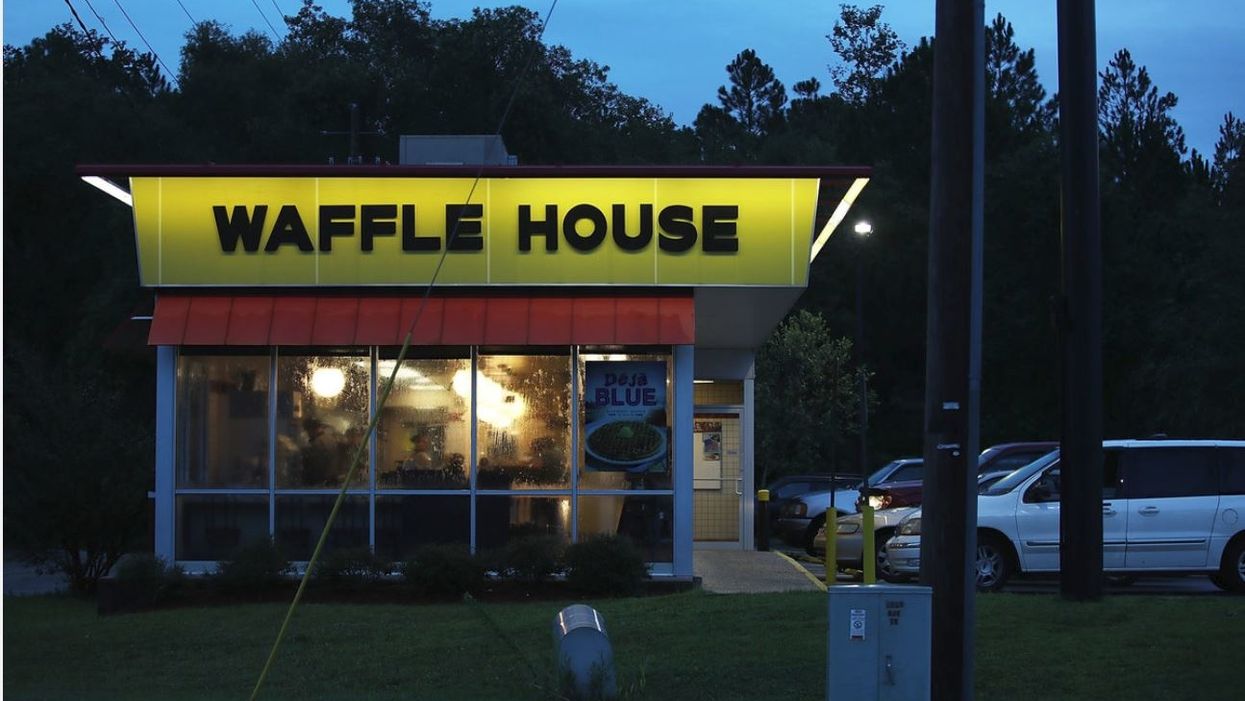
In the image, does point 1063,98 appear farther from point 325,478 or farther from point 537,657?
point 325,478

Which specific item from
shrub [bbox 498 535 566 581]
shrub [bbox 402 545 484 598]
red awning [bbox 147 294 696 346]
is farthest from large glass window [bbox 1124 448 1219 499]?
shrub [bbox 402 545 484 598]

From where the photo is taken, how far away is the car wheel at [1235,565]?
16.8 meters

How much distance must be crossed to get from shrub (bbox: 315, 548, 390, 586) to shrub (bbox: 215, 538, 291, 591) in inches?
21.0

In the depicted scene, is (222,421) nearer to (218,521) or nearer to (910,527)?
(218,521)

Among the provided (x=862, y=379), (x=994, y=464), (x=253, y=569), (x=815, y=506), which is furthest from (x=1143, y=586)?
(x=253, y=569)

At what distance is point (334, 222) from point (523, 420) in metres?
3.45

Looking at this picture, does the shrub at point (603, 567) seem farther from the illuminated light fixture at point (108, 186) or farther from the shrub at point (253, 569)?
the illuminated light fixture at point (108, 186)

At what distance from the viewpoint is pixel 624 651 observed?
A: 12.3 m

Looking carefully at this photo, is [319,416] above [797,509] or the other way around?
above

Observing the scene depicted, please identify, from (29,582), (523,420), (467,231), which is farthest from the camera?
(29,582)

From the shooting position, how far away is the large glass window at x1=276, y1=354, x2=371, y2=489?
18016 mm

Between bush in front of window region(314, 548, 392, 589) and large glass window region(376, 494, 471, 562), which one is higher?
large glass window region(376, 494, 471, 562)

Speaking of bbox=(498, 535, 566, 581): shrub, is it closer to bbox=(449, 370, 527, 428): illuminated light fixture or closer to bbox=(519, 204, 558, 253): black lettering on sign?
Result: bbox=(449, 370, 527, 428): illuminated light fixture

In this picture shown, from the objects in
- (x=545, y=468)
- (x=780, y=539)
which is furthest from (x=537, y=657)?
(x=780, y=539)
